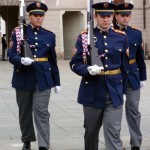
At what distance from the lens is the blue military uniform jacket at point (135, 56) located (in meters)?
7.65

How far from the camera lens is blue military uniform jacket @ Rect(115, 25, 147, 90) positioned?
25.1 ft

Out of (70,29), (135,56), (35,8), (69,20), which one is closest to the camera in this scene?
(35,8)

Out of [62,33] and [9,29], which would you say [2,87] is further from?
[9,29]

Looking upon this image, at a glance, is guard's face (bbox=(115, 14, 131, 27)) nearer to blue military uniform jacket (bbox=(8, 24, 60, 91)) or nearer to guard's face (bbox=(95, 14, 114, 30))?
blue military uniform jacket (bbox=(8, 24, 60, 91))

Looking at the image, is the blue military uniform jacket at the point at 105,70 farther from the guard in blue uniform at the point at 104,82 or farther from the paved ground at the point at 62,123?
the paved ground at the point at 62,123

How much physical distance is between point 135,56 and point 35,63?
1.37m

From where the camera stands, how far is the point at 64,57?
34.0m

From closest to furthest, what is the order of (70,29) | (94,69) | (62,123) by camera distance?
1. (94,69)
2. (62,123)
3. (70,29)


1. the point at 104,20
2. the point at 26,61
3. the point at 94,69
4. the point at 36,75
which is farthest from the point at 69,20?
the point at 94,69

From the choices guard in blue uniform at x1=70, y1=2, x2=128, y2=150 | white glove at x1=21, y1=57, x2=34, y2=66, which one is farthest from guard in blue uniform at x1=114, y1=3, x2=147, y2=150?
white glove at x1=21, y1=57, x2=34, y2=66

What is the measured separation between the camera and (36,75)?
7695mm

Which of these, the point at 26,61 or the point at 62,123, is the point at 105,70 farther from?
the point at 62,123

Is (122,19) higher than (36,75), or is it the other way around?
(122,19)

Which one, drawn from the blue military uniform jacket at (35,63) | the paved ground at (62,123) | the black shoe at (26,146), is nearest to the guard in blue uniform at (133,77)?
the paved ground at (62,123)
